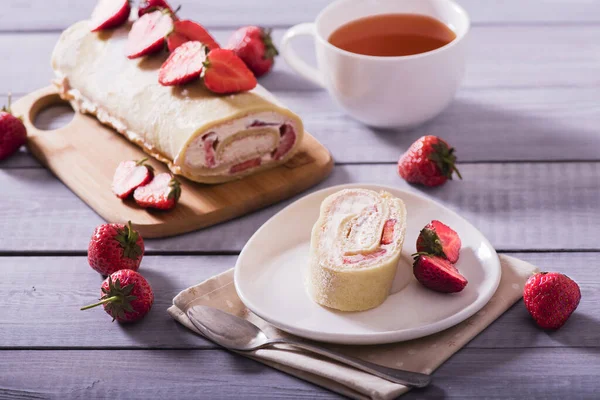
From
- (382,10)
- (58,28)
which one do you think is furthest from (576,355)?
(58,28)

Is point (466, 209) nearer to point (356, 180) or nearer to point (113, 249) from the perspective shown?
point (356, 180)

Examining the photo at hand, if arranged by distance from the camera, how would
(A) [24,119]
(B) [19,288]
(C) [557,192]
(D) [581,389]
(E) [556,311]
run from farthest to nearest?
(A) [24,119] → (C) [557,192] → (B) [19,288] → (E) [556,311] → (D) [581,389]

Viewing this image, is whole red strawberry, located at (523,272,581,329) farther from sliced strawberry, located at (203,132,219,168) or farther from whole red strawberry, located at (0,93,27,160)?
whole red strawberry, located at (0,93,27,160)

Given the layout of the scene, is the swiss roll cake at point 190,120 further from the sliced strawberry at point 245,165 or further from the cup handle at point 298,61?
the cup handle at point 298,61

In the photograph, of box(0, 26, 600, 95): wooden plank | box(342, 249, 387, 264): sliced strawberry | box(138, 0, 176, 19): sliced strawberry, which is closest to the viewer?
box(342, 249, 387, 264): sliced strawberry

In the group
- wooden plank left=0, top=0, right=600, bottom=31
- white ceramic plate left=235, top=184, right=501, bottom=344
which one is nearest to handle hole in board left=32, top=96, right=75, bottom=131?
wooden plank left=0, top=0, right=600, bottom=31

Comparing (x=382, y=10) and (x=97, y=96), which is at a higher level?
(x=382, y=10)

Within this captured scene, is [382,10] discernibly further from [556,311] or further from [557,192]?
[556,311]
